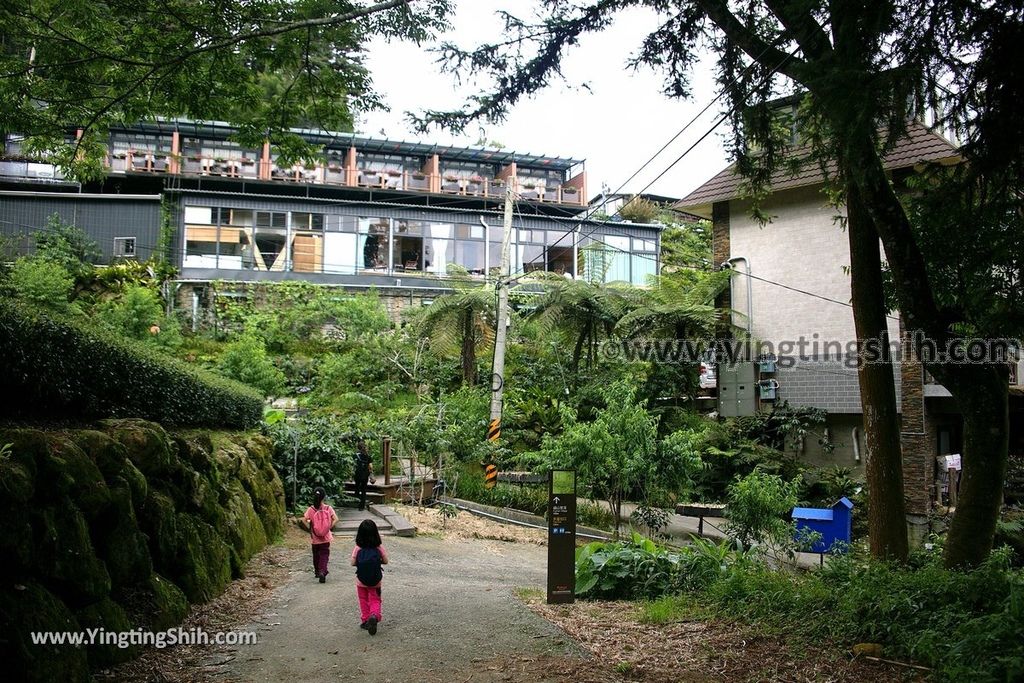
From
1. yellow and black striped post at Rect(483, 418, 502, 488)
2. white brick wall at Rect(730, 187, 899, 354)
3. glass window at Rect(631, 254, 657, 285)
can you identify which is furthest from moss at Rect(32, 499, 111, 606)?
glass window at Rect(631, 254, 657, 285)

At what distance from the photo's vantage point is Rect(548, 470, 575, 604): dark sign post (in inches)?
381

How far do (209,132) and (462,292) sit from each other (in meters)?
20.1

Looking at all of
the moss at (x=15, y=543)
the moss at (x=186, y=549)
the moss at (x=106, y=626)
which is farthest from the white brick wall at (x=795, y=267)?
the moss at (x=15, y=543)

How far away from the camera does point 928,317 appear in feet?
25.8

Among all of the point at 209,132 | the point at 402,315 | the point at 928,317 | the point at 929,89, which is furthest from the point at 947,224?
the point at 209,132

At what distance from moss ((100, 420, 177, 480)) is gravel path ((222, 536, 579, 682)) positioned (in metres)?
1.94

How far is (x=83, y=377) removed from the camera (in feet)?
27.5

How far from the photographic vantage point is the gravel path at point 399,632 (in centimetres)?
664

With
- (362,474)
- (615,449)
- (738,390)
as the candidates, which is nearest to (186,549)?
(615,449)

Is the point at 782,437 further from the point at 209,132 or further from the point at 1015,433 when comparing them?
the point at 209,132

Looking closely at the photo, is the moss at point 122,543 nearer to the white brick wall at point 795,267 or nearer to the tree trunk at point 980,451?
the tree trunk at point 980,451

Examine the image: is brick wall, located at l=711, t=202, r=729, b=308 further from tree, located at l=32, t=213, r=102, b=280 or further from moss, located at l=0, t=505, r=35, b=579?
tree, located at l=32, t=213, r=102, b=280

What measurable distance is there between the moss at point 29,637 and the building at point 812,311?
16.9 m

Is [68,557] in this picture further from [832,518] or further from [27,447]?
[832,518]
